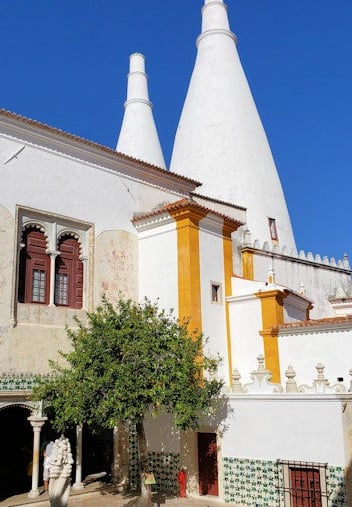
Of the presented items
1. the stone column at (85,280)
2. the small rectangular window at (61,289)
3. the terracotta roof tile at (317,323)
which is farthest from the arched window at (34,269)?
the terracotta roof tile at (317,323)

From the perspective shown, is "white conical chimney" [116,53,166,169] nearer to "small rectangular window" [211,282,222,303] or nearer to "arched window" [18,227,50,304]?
"small rectangular window" [211,282,222,303]

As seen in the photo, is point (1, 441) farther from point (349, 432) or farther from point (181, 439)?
point (349, 432)

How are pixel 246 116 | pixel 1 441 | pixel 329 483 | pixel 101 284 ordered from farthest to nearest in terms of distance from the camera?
1. pixel 246 116
2. pixel 1 441
3. pixel 101 284
4. pixel 329 483

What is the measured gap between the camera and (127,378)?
10.2 meters

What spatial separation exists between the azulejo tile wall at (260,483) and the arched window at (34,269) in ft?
18.9

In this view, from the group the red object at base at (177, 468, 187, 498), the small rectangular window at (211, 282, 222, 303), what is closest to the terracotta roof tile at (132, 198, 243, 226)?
the small rectangular window at (211, 282, 222, 303)

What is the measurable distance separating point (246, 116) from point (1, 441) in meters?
16.8

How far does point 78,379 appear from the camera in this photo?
414 inches

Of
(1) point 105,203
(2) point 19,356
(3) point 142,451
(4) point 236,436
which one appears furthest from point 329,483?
(1) point 105,203

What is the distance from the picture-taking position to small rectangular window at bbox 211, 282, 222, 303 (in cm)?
1502

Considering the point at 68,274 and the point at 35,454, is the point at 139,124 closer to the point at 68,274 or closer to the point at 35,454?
the point at 68,274

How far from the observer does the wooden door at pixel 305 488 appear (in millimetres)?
10578

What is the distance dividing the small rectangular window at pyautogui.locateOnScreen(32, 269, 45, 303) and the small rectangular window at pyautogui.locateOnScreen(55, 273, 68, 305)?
402 millimetres

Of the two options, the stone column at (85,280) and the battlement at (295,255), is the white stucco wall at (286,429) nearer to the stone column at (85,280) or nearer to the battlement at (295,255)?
the stone column at (85,280)
